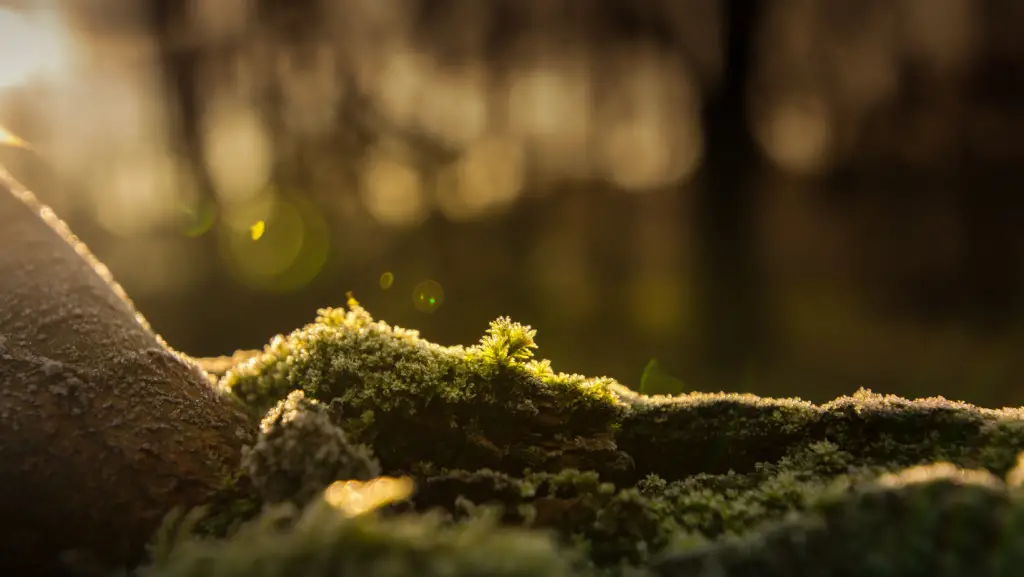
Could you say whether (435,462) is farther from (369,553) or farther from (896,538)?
(896,538)

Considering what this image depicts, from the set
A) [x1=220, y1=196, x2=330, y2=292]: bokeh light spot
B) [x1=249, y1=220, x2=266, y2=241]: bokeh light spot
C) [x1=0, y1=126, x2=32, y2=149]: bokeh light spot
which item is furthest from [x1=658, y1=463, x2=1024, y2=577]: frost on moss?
[x1=220, y1=196, x2=330, y2=292]: bokeh light spot

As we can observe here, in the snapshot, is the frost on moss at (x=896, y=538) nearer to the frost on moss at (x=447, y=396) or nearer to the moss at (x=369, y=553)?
the moss at (x=369, y=553)

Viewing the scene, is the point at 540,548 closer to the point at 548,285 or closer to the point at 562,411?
the point at 562,411

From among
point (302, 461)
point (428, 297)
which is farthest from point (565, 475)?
point (428, 297)

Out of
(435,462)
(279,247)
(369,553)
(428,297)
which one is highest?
(279,247)

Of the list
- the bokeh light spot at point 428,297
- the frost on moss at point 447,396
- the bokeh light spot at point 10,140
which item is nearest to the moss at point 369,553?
the frost on moss at point 447,396

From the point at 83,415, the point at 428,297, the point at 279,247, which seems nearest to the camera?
the point at 83,415
